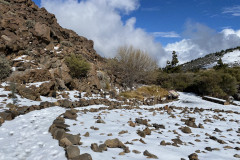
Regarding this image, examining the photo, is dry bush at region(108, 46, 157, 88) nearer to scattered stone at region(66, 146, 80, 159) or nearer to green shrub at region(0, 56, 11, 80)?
green shrub at region(0, 56, 11, 80)

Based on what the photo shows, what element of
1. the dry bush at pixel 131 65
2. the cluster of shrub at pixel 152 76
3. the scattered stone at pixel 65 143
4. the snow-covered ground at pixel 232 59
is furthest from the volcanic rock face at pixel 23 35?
the snow-covered ground at pixel 232 59

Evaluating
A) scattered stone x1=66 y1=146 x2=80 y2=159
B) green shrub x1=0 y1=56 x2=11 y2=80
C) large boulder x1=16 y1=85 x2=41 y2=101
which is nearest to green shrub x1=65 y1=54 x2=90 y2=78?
green shrub x1=0 y1=56 x2=11 y2=80

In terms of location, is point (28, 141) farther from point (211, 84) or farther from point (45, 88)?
point (211, 84)

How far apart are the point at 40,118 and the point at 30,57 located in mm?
8255

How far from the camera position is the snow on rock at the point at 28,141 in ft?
10.00

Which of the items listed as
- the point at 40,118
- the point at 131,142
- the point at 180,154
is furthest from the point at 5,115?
the point at 180,154

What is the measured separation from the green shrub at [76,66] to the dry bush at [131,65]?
5858mm

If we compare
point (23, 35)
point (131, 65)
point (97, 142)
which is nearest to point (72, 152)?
point (97, 142)

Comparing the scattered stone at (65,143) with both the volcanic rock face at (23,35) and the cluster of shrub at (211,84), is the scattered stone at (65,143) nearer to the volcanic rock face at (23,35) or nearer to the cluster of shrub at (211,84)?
the volcanic rock face at (23,35)

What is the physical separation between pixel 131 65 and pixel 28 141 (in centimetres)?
1633

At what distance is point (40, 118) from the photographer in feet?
18.2

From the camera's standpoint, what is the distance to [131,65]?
764 inches

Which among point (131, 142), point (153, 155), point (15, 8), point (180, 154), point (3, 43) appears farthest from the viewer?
point (15, 8)

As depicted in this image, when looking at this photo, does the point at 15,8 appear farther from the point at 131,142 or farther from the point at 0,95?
the point at 131,142
